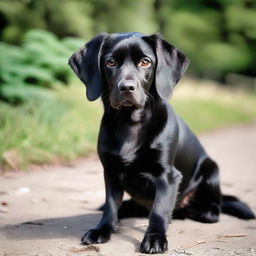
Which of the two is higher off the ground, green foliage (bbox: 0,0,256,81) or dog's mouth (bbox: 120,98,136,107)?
dog's mouth (bbox: 120,98,136,107)

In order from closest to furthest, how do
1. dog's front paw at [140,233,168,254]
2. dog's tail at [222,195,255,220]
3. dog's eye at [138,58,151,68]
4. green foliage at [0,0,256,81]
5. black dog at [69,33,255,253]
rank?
dog's front paw at [140,233,168,254]
black dog at [69,33,255,253]
dog's eye at [138,58,151,68]
dog's tail at [222,195,255,220]
green foliage at [0,0,256,81]

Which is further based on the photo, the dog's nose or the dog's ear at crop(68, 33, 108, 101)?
the dog's ear at crop(68, 33, 108, 101)

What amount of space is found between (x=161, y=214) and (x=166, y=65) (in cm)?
110

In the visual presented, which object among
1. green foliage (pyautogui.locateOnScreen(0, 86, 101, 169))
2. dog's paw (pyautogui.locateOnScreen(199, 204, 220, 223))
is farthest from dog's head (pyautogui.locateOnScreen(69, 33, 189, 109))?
green foliage (pyautogui.locateOnScreen(0, 86, 101, 169))

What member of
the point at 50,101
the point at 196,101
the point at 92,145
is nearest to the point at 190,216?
the point at 92,145

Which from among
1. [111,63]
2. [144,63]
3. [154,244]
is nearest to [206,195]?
[154,244]

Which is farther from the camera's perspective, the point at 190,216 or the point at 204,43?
the point at 204,43

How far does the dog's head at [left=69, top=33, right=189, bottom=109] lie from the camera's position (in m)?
3.66

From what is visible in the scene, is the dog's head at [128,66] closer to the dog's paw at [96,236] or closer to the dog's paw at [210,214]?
the dog's paw at [96,236]

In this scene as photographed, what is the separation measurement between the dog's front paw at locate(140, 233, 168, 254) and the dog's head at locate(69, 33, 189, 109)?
2.99 feet

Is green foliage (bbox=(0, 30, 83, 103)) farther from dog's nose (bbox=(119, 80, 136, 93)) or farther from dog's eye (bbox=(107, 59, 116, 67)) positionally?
dog's nose (bbox=(119, 80, 136, 93))

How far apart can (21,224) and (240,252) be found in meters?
1.69

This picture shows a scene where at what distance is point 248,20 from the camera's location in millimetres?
30234

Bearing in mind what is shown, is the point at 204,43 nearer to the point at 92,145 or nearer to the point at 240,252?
the point at 92,145
